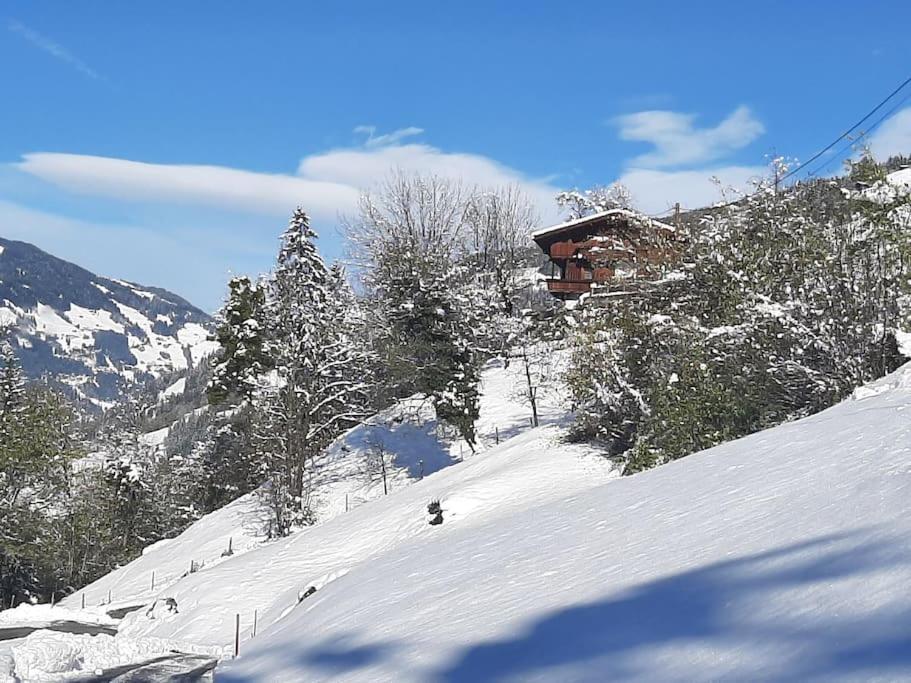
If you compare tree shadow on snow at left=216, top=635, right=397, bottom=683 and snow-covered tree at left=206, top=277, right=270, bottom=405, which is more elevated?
snow-covered tree at left=206, top=277, right=270, bottom=405

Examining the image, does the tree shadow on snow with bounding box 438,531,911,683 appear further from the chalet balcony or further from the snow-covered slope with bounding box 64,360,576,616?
the chalet balcony

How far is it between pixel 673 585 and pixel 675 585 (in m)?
0.01

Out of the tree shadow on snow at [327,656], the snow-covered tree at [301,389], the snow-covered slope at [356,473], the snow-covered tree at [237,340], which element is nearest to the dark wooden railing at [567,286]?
the snow-covered slope at [356,473]

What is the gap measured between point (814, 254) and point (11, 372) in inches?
1331

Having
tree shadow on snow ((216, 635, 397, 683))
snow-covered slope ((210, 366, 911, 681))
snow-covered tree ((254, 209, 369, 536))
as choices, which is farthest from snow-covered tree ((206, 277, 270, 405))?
tree shadow on snow ((216, 635, 397, 683))

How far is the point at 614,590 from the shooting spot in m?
4.72

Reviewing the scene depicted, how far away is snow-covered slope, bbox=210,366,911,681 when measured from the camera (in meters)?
3.25

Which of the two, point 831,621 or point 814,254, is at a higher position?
point 814,254

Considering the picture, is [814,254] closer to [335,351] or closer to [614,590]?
[614,590]

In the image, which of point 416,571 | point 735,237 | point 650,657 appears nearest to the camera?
point 650,657

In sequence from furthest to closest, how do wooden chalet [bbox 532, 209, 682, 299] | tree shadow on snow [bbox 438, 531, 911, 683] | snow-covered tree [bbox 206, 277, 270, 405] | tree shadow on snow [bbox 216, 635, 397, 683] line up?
snow-covered tree [bbox 206, 277, 270, 405]
wooden chalet [bbox 532, 209, 682, 299]
tree shadow on snow [bbox 216, 635, 397, 683]
tree shadow on snow [bbox 438, 531, 911, 683]

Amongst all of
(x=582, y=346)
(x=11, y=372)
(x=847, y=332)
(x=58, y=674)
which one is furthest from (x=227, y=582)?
(x=11, y=372)

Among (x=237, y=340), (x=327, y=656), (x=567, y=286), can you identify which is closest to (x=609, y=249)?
(x=567, y=286)

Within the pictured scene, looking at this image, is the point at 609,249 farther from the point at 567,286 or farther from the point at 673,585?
the point at 673,585
